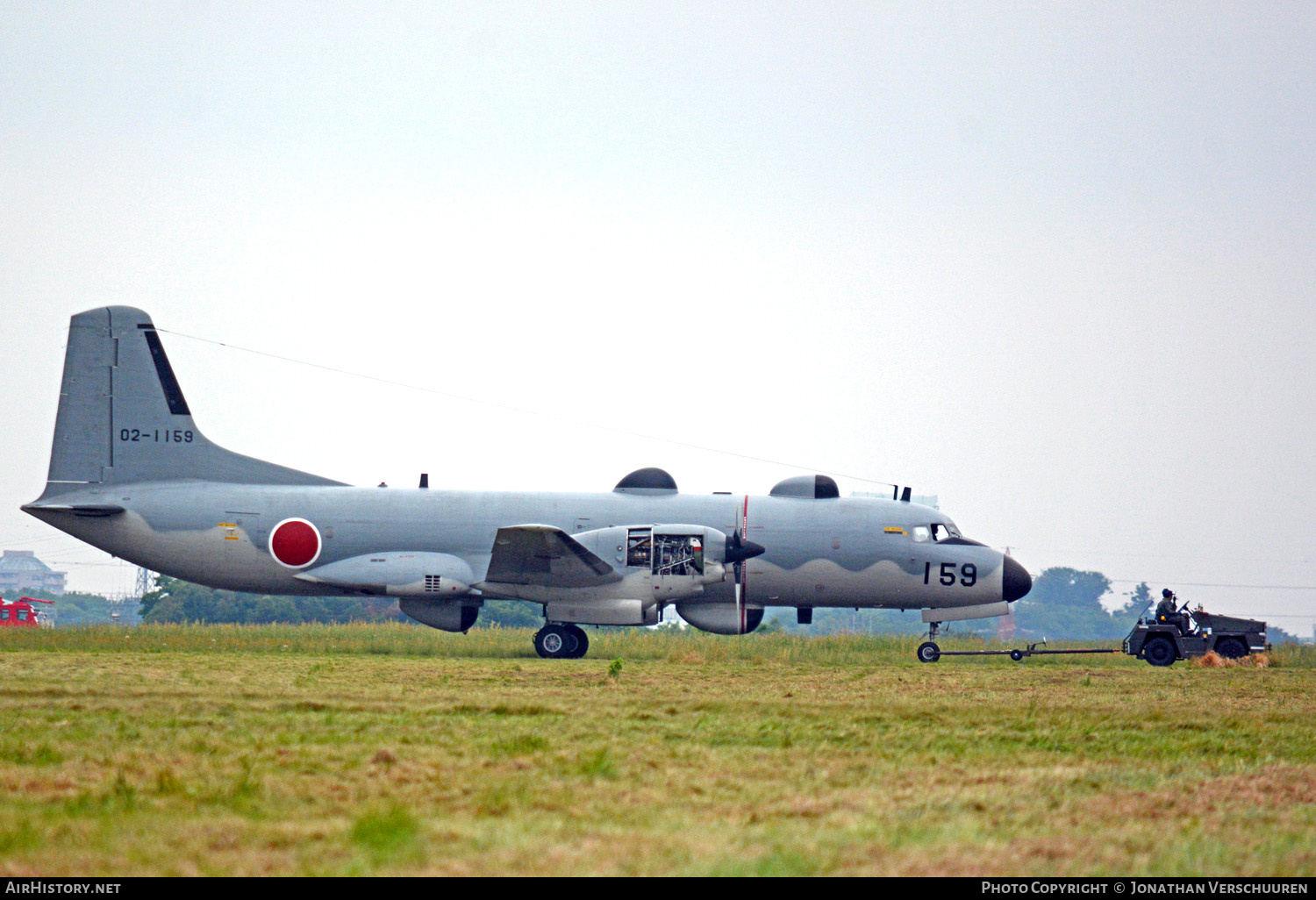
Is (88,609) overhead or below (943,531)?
below

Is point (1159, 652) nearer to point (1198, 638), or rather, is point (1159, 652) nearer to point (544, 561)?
point (1198, 638)

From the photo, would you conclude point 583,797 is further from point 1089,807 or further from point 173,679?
point 173,679

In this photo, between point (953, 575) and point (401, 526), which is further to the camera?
point (953, 575)

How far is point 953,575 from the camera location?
90.7 feet

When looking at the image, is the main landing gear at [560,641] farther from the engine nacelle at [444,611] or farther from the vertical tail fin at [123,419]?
the vertical tail fin at [123,419]

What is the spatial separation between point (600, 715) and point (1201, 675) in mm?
15945

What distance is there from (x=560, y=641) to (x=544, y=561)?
188 cm

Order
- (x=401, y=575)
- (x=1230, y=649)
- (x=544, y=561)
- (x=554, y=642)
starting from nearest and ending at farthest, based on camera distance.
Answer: (x=544, y=561)
(x=554, y=642)
(x=401, y=575)
(x=1230, y=649)

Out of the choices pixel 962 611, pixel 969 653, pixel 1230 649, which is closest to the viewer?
pixel 962 611

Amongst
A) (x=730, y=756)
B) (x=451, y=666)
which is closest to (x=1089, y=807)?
(x=730, y=756)

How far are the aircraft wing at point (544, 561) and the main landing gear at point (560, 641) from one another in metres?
0.98

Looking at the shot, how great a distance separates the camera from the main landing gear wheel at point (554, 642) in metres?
25.5

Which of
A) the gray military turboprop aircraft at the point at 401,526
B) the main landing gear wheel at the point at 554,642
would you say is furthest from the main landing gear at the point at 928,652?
the main landing gear wheel at the point at 554,642

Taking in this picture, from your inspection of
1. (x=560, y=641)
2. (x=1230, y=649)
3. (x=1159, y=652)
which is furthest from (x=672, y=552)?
(x=1230, y=649)
